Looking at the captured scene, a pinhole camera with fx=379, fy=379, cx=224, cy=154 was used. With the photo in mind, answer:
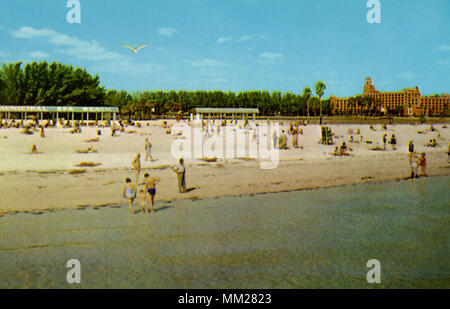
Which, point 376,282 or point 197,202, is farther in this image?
point 197,202

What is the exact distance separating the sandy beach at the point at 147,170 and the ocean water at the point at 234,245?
236cm

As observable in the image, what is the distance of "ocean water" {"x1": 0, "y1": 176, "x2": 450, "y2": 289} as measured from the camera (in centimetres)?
854

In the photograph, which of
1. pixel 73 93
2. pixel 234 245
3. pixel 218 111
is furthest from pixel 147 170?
pixel 73 93

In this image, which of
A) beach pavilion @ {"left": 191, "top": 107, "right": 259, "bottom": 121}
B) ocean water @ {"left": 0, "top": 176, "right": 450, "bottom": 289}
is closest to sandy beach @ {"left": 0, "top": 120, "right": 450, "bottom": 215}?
ocean water @ {"left": 0, "top": 176, "right": 450, "bottom": 289}

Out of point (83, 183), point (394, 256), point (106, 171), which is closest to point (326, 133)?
point (106, 171)

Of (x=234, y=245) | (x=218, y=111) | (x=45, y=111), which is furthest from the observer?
(x=218, y=111)

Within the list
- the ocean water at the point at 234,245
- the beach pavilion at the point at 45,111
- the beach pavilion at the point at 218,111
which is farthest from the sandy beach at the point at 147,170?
the beach pavilion at the point at 218,111

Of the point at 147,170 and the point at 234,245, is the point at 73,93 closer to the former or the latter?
the point at 147,170

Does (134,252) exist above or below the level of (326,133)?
below

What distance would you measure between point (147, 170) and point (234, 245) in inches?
512

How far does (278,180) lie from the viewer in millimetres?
20844

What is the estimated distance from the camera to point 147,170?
887 inches
